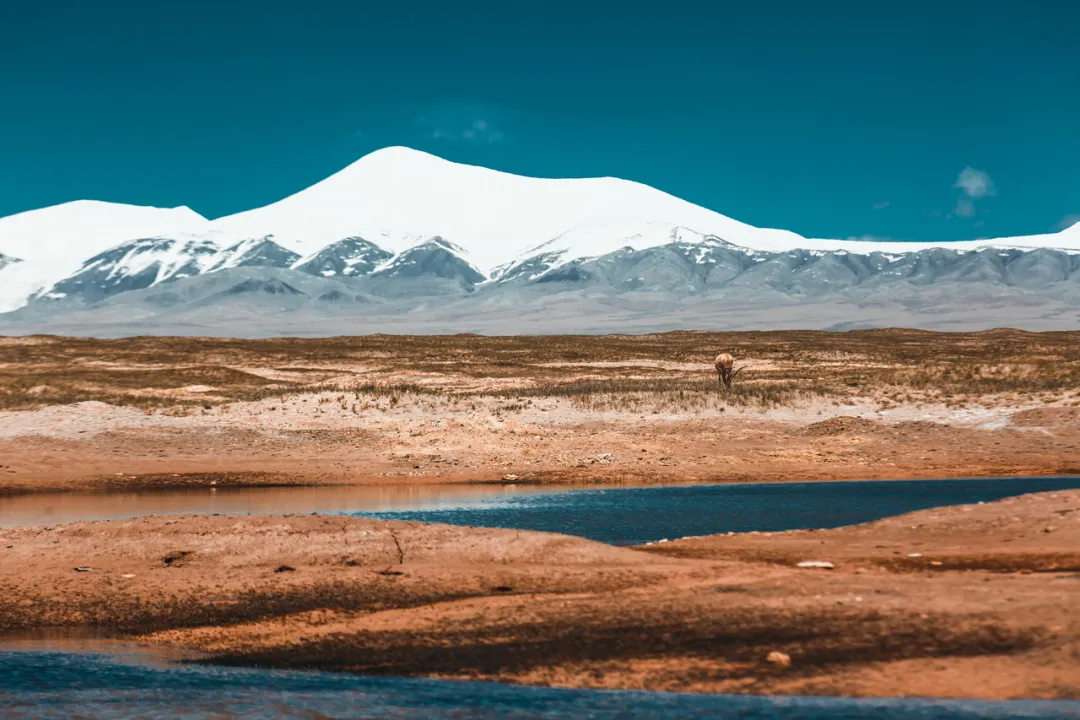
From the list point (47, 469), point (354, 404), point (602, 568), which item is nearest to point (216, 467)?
point (47, 469)

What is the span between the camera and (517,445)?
4309 cm

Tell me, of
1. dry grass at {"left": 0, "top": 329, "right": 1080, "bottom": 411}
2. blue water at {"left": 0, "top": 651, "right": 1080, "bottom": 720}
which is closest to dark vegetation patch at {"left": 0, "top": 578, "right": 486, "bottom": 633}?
blue water at {"left": 0, "top": 651, "right": 1080, "bottom": 720}

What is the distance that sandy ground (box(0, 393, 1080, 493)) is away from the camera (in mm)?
38062

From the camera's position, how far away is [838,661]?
43.5 ft

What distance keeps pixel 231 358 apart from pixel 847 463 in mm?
75247

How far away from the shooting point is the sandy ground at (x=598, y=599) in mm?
13336

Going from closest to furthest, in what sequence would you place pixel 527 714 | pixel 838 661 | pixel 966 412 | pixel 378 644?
1. pixel 527 714
2. pixel 838 661
3. pixel 378 644
4. pixel 966 412

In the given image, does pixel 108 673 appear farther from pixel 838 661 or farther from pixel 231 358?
pixel 231 358

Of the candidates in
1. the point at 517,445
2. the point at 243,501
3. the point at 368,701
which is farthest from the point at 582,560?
the point at 517,445

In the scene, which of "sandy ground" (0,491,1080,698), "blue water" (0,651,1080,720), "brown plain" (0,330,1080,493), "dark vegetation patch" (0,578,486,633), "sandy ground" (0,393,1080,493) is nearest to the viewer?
"blue water" (0,651,1080,720)

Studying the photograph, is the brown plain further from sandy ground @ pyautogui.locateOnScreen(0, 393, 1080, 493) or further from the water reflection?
the water reflection

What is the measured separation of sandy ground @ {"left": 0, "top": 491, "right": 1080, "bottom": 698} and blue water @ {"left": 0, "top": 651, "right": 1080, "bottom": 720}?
0.41 meters

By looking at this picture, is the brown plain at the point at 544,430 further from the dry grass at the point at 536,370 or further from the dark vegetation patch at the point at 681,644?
the dark vegetation patch at the point at 681,644

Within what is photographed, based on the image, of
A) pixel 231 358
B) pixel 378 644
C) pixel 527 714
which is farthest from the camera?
pixel 231 358
